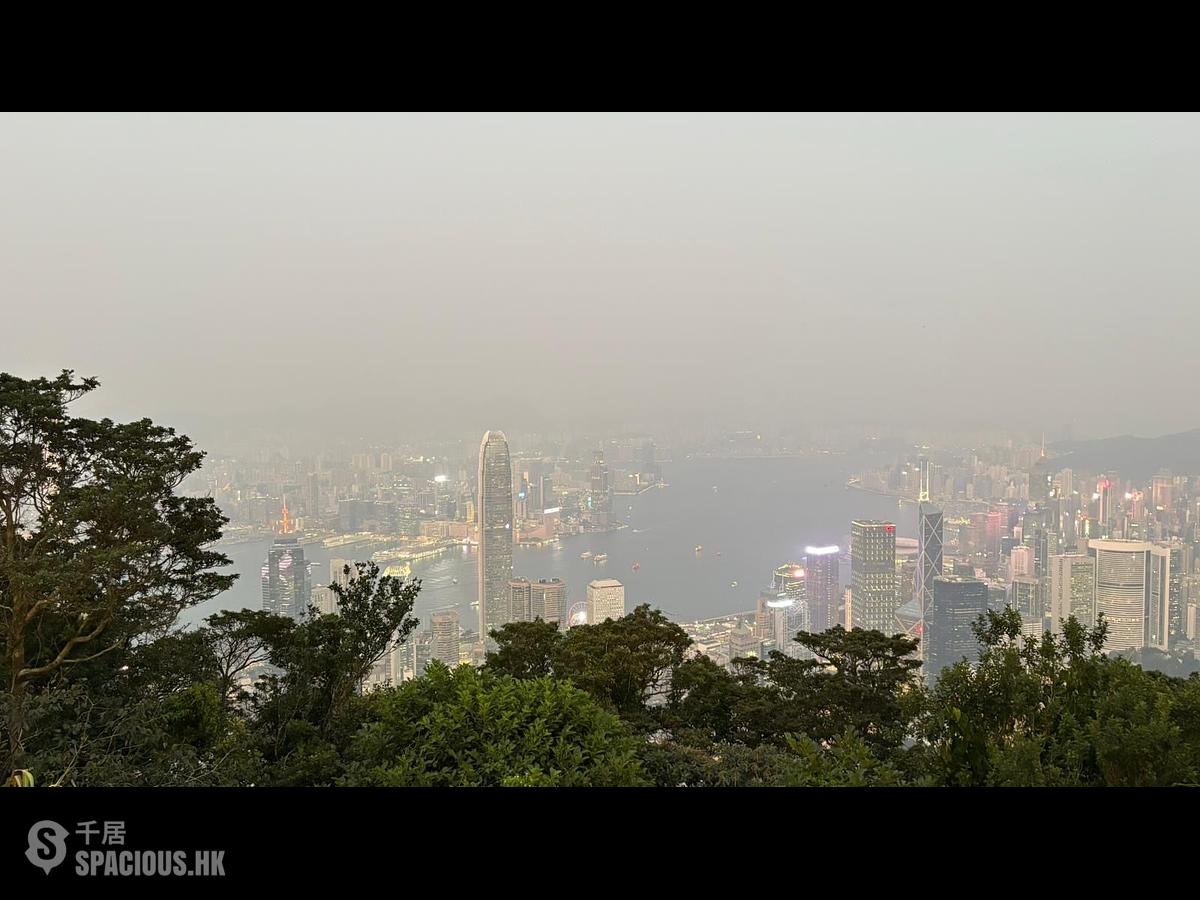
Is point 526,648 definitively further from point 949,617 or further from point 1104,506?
point 1104,506

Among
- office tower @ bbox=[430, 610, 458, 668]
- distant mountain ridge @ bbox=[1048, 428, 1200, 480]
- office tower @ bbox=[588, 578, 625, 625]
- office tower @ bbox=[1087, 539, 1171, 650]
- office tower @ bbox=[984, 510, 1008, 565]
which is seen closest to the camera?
office tower @ bbox=[1087, 539, 1171, 650]

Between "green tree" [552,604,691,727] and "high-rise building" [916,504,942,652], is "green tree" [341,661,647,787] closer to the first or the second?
"green tree" [552,604,691,727]

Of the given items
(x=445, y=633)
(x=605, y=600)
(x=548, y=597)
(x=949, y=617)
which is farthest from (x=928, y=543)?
(x=445, y=633)

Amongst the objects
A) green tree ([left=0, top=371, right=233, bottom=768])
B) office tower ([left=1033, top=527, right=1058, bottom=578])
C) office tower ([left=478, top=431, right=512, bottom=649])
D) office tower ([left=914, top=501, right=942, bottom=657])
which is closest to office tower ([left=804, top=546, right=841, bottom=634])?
office tower ([left=914, top=501, right=942, bottom=657])

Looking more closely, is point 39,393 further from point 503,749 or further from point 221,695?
point 503,749
